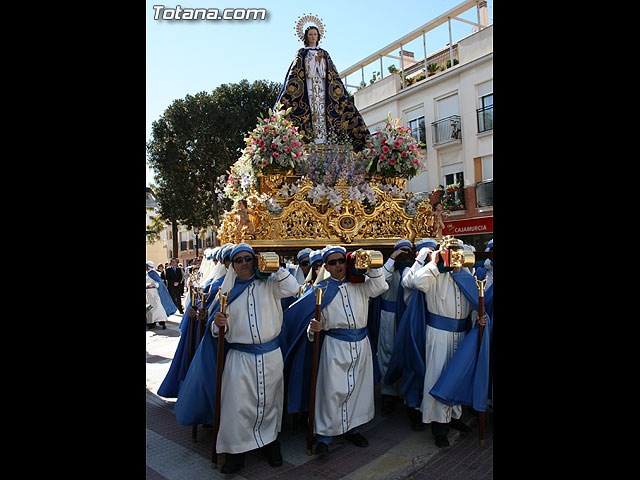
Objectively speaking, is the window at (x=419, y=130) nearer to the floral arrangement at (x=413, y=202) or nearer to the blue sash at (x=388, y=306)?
the floral arrangement at (x=413, y=202)

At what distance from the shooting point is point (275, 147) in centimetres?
666

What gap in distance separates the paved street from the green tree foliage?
13585 mm

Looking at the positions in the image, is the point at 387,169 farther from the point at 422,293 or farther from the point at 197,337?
the point at 197,337

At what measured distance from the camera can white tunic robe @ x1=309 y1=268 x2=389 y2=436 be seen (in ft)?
14.5

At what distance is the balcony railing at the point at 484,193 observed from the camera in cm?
1642

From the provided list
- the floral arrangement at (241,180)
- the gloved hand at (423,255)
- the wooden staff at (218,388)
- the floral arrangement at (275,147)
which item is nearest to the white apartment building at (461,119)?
the floral arrangement at (241,180)

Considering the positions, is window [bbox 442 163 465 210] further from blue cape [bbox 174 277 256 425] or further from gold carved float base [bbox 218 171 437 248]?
blue cape [bbox 174 277 256 425]

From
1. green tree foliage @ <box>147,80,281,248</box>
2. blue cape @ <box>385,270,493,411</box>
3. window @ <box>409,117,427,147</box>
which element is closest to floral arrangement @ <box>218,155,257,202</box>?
blue cape @ <box>385,270,493,411</box>

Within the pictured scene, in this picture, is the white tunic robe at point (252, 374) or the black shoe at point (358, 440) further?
the black shoe at point (358, 440)

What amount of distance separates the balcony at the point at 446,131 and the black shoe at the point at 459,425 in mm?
14676

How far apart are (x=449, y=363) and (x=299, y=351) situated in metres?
1.58

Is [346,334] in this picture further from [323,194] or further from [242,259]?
[323,194]

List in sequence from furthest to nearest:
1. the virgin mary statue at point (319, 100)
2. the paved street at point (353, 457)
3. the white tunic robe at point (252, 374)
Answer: the virgin mary statue at point (319, 100) → the white tunic robe at point (252, 374) → the paved street at point (353, 457)
